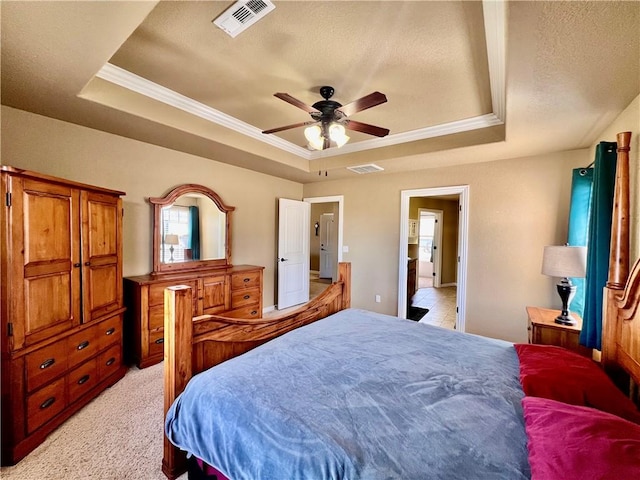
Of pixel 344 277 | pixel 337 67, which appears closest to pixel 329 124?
pixel 337 67

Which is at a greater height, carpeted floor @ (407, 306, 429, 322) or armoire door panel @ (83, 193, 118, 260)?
armoire door panel @ (83, 193, 118, 260)

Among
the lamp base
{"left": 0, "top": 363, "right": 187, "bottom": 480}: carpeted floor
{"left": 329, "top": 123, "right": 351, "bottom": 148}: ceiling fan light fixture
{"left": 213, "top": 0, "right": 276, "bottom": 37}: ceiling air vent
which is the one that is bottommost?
{"left": 0, "top": 363, "right": 187, "bottom": 480}: carpeted floor

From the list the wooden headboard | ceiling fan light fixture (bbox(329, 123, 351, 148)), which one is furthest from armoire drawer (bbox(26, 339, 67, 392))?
the wooden headboard

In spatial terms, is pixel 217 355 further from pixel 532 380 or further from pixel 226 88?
pixel 226 88

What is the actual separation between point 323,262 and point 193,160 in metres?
5.21

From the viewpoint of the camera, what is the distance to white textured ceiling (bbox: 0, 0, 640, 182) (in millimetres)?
1341

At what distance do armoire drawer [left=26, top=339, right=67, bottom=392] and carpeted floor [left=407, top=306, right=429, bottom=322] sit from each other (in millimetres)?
4277

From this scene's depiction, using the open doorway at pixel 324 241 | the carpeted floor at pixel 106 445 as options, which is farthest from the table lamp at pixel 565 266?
the open doorway at pixel 324 241

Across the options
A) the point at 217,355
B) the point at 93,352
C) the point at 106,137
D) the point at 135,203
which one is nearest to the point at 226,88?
the point at 106,137

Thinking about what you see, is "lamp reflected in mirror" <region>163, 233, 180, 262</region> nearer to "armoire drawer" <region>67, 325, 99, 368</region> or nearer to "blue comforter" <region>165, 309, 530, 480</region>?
"armoire drawer" <region>67, 325, 99, 368</region>

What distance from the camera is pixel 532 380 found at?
1.26 m

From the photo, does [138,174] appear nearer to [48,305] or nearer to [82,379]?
[48,305]

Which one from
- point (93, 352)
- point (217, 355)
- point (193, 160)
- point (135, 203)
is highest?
point (193, 160)

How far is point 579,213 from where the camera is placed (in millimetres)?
2721
